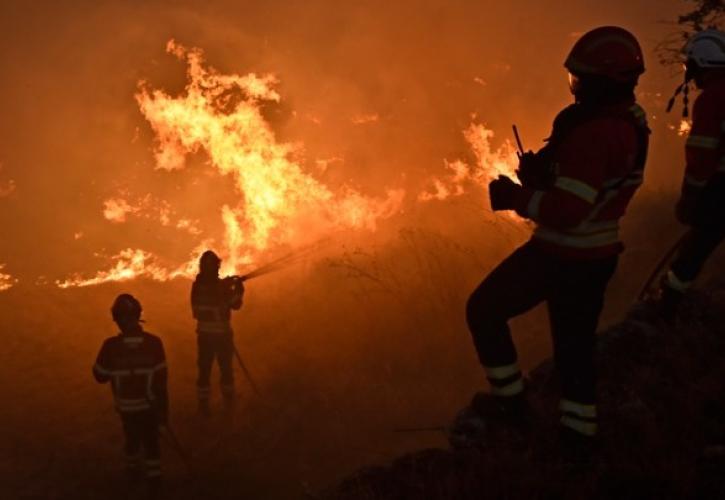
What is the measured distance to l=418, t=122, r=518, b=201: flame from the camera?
44.4ft

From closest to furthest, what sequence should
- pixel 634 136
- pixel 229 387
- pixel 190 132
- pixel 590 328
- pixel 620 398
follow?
1. pixel 634 136
2. pixel 590 328
3. pixel 620 398
4. pixel 229 387
5. pixel 190 132

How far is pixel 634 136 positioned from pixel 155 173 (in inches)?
460

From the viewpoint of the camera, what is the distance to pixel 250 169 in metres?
12.7

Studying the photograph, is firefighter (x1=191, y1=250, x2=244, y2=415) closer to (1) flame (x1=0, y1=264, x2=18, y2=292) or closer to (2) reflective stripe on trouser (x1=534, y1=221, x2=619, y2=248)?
(1) flame (x1=0, y1=264, x2=18, y2=292)

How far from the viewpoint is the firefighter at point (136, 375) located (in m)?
6.30

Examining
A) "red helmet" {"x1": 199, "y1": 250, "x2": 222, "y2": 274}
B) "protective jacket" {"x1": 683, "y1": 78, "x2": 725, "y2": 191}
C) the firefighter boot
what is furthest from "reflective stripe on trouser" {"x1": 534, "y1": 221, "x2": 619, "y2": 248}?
"red helmet" {"x1": 199, "y1": 250, "x2": 222, "y2": 274}

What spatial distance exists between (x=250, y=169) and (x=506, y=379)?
31.9 feet

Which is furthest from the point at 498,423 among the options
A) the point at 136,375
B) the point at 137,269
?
the point at 137,269

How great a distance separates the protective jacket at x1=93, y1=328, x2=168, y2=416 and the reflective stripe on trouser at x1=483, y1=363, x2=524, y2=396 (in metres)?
3.86

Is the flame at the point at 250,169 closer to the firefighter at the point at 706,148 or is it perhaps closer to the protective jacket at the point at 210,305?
the protective jacket at the point at 210,305

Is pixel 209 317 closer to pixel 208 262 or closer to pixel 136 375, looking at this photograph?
pixel 208 262

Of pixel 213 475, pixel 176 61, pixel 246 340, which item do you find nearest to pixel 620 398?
pixel 213 475

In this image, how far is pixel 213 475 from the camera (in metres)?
7.15

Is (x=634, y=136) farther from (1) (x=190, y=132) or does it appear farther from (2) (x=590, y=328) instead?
(1) (x=190, y=132)
